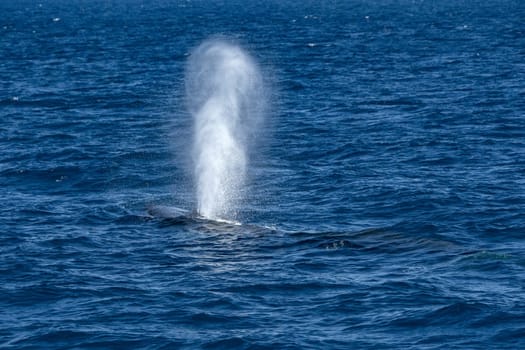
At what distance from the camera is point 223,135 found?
226 ft

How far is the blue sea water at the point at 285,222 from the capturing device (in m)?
38.4

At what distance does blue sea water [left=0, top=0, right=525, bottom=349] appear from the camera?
38375 mm

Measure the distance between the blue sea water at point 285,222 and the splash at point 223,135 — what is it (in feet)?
3.10

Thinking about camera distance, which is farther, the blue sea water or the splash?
the splash

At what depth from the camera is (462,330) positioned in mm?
37344

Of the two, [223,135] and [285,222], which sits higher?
[223,135]

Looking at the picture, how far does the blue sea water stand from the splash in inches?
37.3

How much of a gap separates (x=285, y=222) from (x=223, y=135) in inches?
655

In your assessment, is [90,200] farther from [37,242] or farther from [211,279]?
[211,279]

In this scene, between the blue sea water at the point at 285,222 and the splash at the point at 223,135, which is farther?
the splash at the point at 223,135

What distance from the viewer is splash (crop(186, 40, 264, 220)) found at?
5881 cm

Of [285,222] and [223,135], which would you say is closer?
[285,222]

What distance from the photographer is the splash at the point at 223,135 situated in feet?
193

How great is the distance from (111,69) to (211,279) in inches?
3285
